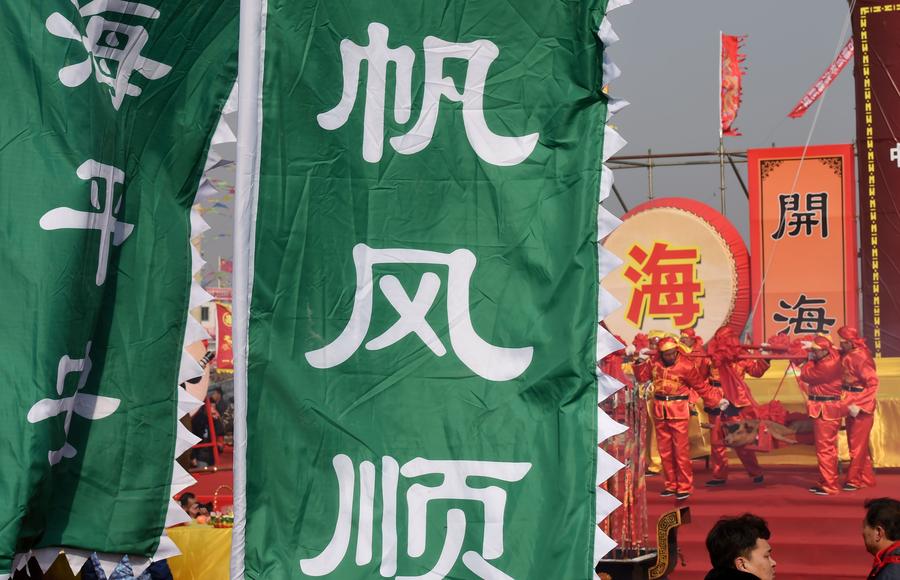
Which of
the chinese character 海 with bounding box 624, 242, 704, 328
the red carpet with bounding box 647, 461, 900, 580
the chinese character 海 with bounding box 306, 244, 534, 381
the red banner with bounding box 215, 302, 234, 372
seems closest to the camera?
the chinese character 海 with bounding box 306, 244, 534, 381

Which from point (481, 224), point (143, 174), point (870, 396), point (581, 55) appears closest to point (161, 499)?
point (143, 174)

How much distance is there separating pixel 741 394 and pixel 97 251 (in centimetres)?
908

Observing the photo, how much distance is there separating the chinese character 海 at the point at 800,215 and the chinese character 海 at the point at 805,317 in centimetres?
76

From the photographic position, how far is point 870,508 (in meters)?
3.29

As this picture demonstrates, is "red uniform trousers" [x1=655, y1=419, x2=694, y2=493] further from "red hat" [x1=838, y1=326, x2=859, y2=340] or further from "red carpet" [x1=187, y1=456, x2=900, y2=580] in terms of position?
"red hat" [x1=838, y1=326, x2=859, y2=340]

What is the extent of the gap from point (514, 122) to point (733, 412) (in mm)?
8961

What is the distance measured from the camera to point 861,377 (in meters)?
10.1

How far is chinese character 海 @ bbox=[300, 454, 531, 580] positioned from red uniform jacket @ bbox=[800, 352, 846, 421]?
8632 millimetres

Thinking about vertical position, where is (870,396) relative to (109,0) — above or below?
below

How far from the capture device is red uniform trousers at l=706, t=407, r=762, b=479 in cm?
1090

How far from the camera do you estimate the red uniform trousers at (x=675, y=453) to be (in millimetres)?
10711

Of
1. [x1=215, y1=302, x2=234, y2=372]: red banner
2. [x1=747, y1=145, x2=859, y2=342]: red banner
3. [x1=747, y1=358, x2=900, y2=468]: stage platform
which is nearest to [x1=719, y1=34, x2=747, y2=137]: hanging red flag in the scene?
[x1=747, y1=145, x2=859, y2=342]: red banner

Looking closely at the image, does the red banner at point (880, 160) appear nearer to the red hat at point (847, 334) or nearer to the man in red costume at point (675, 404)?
the red hat at point (847, 334)

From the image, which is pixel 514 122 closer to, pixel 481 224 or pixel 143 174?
pixel 481 224
